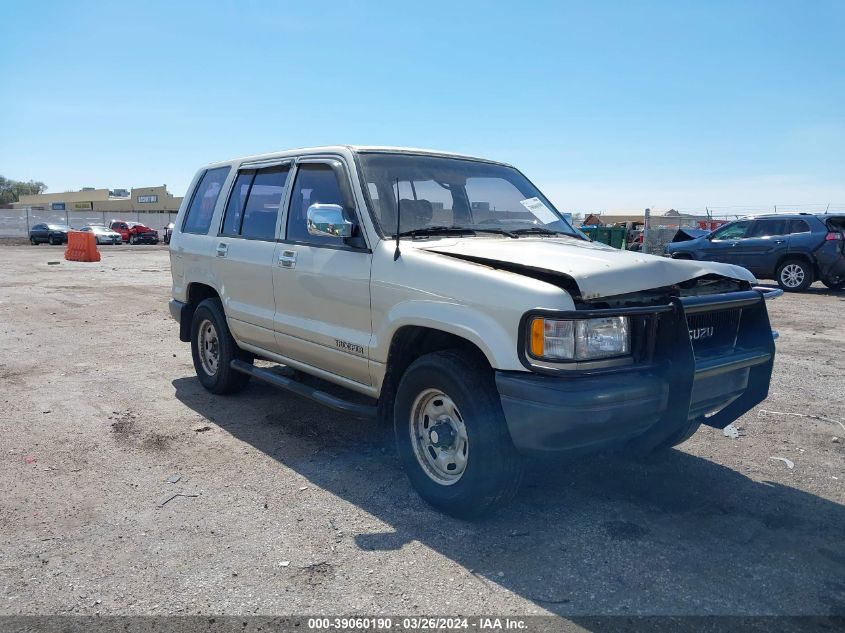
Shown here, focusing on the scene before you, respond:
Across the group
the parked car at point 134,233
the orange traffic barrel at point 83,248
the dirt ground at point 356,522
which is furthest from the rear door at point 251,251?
the parked car at point 134,233

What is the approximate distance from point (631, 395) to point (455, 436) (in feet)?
3.19

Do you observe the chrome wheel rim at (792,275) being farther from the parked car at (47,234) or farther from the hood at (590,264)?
the parked car at (47,234)

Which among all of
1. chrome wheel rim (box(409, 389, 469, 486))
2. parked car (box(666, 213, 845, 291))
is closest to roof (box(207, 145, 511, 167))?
chrome wheel rim (box(409, 389, 469, 486))

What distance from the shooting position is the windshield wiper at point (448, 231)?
4.13 m

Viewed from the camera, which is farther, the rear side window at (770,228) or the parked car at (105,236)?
the parked car at (105,236)

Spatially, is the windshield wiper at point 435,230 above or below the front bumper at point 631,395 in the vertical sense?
above

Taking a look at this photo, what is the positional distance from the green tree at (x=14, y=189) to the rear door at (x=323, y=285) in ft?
375


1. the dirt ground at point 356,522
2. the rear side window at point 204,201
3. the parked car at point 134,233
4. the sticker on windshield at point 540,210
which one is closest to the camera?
the dirt ground at point 356,522

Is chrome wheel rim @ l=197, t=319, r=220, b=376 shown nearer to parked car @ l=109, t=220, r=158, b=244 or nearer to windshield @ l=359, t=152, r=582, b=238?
windshield @ l=359, t=152, r=582, b=238

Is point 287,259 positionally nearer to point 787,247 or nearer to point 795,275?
point 787,247

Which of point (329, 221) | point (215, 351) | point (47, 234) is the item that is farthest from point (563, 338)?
point (47, 234)

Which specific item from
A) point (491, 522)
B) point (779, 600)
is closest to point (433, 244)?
point (491, 522)

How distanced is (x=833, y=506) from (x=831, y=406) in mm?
2259

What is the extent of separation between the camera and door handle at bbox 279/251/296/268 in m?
4.64
